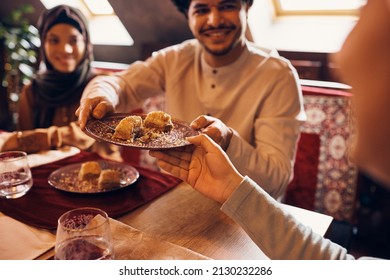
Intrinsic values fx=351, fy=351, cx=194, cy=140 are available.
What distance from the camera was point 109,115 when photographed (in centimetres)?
104

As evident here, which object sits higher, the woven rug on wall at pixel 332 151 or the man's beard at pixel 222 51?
the man's beard at pixel 222 51

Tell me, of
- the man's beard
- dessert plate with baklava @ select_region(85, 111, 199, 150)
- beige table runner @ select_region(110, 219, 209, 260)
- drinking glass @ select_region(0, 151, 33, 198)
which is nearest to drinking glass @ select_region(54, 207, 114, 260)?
beige table runner @ select_region(110, 219, 209, 260)

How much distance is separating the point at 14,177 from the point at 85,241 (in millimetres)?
415

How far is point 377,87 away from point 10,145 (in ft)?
3.80

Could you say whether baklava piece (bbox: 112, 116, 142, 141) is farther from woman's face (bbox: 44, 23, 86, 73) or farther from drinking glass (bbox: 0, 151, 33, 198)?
woman's face (bbox: 44, 23, 86, 73)

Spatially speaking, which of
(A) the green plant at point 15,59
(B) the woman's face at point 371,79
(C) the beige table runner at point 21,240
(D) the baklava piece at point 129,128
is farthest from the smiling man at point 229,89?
(A) the green plant at point 15,59

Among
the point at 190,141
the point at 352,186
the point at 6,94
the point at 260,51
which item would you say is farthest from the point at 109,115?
the point at 6,94

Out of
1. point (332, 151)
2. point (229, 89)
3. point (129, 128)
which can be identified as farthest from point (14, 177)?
point (332, 151)

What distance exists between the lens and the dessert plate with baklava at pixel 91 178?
0.94 meters

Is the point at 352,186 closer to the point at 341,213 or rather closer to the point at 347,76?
the point at 341,213

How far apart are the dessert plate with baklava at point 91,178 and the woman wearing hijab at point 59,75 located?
1.75 ft

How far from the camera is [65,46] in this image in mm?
1730

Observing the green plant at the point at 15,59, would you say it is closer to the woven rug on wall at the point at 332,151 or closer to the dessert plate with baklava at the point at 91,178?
the dessert plate with baklava at the point at 91,178

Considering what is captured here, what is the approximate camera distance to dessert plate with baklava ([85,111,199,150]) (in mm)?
820
